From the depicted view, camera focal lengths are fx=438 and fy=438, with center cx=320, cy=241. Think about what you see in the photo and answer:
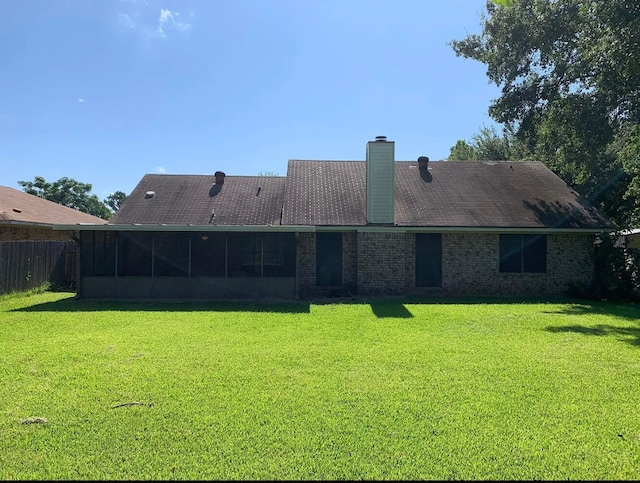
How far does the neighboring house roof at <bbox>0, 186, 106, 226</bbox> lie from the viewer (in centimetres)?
1769

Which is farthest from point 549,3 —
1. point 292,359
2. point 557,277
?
point 292,359

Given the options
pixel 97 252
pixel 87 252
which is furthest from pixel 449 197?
pixel 97 252

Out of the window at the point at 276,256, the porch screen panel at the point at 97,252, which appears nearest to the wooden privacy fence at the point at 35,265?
the porch screen panel at the point at 97,252

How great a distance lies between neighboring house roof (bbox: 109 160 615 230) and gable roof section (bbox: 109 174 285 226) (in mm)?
35

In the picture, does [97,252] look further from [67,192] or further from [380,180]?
[67,192]

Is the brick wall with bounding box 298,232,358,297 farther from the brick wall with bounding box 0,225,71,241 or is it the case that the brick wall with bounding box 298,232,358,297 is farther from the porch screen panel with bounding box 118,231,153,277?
the brick wall with bounding box 0,225,71,241

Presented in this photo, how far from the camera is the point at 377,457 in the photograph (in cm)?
343

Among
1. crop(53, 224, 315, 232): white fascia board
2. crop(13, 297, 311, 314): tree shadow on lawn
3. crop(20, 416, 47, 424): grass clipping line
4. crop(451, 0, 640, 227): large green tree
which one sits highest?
crop(451, 0, 640, 227): large green tree

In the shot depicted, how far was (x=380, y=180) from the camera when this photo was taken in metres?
14.5

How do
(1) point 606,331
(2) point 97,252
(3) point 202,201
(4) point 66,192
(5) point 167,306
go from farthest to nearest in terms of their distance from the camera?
(4) point 66,192 → (3) point 202,201 → (2) point 97,252 → (5) point 167,306 → (1) point 606,331

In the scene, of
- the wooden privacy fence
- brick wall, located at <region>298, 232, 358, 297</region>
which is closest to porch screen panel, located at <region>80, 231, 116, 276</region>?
the wooden privacy fence

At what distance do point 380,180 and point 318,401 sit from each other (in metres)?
10.8

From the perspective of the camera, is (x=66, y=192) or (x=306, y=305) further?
(x=66, y=192)

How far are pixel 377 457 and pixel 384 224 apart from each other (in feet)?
36.0
